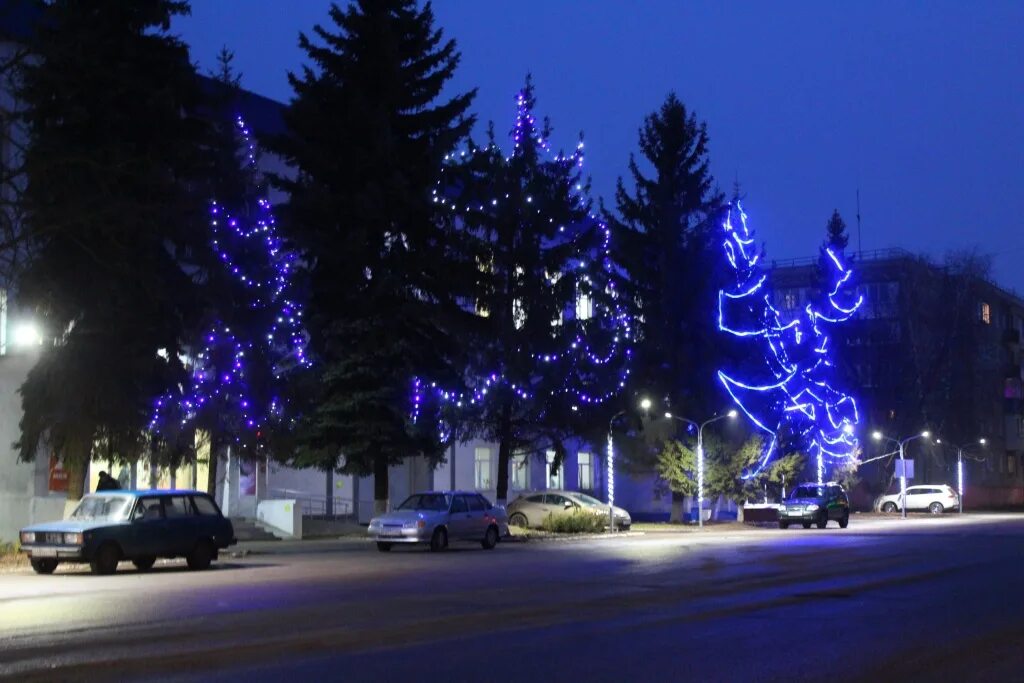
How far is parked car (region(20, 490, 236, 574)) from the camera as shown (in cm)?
2269

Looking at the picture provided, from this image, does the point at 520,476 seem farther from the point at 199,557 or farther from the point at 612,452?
the point at 199,557

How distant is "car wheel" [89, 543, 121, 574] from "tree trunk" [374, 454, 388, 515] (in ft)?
48.8

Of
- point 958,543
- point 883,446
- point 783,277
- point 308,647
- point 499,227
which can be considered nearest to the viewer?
point 308,647

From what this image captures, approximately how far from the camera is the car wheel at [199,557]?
24.5 m

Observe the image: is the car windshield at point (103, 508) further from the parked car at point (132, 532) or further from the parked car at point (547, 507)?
the parked car at point (547, 507)

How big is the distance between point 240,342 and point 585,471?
1207 inches

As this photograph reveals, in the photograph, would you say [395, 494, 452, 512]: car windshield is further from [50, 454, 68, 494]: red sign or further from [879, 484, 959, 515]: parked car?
[879, 484, 959, 515]: parked car

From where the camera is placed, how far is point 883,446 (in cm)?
7212

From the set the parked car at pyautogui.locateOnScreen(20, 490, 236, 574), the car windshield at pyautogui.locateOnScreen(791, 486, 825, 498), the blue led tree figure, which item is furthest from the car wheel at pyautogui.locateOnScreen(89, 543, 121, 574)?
the car windshield at pyautogui.locateOnScreen(791, 486, 825, 498)

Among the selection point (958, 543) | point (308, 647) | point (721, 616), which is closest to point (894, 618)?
point (721, 616)

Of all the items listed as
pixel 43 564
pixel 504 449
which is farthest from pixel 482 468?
pixel 43 564

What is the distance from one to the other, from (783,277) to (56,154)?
7082 cm

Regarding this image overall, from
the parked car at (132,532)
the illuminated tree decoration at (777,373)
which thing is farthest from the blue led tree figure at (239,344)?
A: the illuminated tree decoration at (777,373)

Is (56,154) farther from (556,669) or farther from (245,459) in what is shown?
(556,669)
